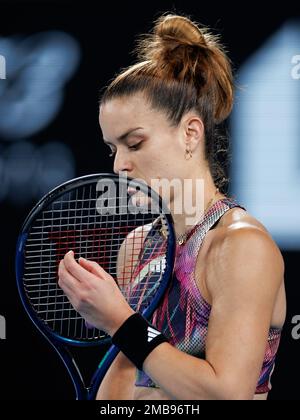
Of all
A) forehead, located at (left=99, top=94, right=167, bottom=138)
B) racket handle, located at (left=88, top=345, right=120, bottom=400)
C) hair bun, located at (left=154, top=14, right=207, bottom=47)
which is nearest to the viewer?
racket handle, located at (left=88, top=345, right=120, bottom=400)

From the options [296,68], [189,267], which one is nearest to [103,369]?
[189,267]

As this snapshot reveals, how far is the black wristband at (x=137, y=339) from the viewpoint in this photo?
3.91ft

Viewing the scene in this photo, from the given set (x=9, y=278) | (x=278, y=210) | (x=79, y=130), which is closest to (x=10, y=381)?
(x=9, y=278)

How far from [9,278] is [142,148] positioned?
112 centimetres

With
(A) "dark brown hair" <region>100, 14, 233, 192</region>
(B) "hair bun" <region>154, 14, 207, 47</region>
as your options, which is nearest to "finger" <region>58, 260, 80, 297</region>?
(A) "dark brown hair" <region>100, 14, 233, 192</region>

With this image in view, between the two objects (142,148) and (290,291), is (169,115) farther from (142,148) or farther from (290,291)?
(290,291)

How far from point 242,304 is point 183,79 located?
0.48 meters

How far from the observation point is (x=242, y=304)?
1188 mm

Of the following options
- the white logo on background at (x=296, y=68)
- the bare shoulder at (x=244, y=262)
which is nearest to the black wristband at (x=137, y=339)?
the bare shoulder at (x=244, y=262)

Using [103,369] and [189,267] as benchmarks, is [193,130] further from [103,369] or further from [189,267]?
[103,369]

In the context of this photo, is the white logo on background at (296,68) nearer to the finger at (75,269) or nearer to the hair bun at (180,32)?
the hair bun at (180,32)

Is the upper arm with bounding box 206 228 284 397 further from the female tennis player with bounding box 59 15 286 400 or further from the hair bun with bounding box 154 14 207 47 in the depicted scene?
the hair bun with bounding box 154 14 207 47

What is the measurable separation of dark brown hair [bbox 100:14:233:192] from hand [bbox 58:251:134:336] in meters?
0.36

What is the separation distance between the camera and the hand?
3.95 ft
